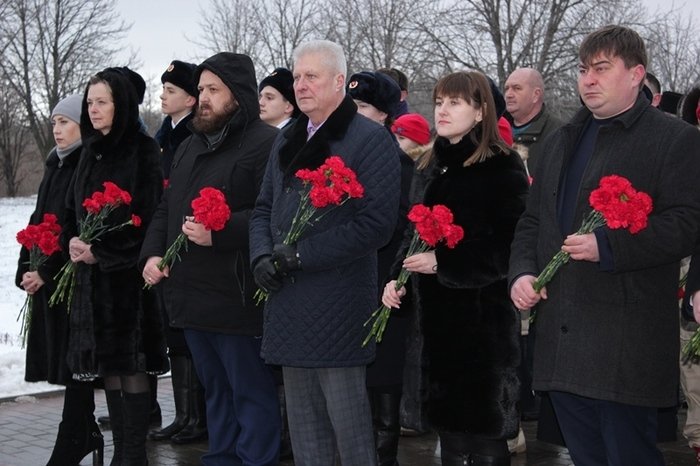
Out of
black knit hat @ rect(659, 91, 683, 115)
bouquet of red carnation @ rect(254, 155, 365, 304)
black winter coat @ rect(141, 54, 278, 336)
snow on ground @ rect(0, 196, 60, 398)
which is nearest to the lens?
bouquet of red carnation @ rect(254, 155, 365, 304)

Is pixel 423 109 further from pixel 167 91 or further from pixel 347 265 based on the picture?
pixel 347 265

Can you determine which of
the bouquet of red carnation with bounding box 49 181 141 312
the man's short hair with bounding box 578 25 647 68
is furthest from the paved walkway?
the man's short hair with bounding box 578 25 647 68

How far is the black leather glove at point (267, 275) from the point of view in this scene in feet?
14.3

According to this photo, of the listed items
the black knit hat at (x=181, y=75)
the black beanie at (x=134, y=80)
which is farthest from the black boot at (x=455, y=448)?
the black knit hat at (x=181, y=75)

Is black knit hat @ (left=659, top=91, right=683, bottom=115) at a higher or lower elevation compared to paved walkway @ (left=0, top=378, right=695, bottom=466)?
higher

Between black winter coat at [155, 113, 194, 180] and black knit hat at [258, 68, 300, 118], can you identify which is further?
black knit hat at [258, 68, 300, 118]

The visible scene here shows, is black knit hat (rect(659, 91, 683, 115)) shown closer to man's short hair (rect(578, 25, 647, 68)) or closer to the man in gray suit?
the man in gray suit

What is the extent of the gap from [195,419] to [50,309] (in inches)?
55.0

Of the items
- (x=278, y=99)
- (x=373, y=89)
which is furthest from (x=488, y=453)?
(x=278, y=99)

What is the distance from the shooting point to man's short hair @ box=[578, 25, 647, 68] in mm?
3775

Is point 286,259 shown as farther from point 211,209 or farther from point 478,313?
point 478,313

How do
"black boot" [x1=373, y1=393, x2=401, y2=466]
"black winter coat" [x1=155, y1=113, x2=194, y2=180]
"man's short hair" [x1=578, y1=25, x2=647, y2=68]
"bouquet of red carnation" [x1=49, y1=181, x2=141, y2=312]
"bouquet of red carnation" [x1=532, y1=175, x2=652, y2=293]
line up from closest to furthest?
"bouquet of red carnation" [x1=532, y1=175, x2=652, y2=293] → "man's short hair" [x1=578, y1=25, x2=647, y2=68] → "bouquet of red carnation" [x1=49, y1=181, x2=141, y2=312] → "black boot" [x1=373, y1=393, x2=401, y2=466] → "black winter coat" [x1=155, y1=113, x2=194, y2=180]

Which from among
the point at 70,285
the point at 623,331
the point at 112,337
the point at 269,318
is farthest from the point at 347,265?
the point at 70,285

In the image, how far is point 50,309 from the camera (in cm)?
583
